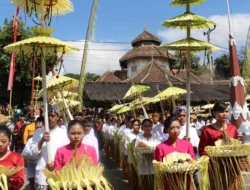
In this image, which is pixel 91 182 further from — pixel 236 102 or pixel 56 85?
pixel 236 102

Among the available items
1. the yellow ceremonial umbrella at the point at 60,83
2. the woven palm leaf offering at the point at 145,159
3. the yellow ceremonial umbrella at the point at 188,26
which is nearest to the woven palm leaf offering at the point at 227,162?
the yellow ceremonial umbrella at the point at 188,26

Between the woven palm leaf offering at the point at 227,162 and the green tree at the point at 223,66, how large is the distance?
45759 mm

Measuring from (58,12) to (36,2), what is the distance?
0.46m

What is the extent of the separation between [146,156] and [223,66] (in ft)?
147

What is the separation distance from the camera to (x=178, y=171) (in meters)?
3.76

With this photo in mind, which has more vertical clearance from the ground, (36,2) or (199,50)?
(36,2)

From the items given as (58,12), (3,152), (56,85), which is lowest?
(3,152)

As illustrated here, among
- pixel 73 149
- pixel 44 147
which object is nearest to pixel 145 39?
pixel 44 147

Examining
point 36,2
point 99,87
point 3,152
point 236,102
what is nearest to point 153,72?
point 99,87

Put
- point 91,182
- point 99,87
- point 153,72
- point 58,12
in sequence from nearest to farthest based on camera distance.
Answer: point 91,182 < point 58,12 < point 99,87 < point 153,72

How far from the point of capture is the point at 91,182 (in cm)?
322

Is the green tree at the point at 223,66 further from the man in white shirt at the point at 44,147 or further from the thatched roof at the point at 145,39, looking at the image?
the man in white shirt at the point at 44,147

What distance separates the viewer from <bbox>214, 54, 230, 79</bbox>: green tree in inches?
1900

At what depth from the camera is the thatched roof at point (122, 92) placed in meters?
22.0
